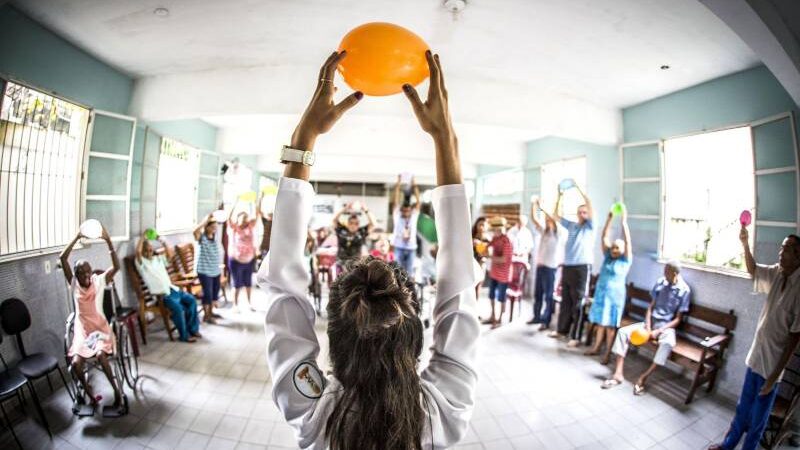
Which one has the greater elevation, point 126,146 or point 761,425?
point 126,146

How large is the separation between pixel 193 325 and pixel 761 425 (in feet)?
17.9

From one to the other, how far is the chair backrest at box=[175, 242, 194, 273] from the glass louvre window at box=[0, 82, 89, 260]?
188 cm

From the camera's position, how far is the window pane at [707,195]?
10.1 feet

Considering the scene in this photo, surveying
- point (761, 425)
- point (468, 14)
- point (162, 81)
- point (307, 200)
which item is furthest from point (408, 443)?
point (162, 81)

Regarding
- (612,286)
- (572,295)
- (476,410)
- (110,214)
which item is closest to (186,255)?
(110,214)

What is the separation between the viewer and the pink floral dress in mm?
2365

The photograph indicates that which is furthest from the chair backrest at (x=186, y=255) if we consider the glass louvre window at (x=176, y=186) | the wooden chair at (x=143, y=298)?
the wooden chair at (x=143, y=298)

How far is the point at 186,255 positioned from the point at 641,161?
681 centimetres

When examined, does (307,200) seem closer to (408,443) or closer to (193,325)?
(408,443)

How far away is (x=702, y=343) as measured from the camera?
111 inches

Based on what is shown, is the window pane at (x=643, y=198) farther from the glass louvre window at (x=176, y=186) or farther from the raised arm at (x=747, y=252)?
the glass louvre window at (x=176, y=186)

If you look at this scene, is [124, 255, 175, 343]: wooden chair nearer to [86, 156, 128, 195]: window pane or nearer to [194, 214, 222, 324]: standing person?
[194, 214, 222, 324]: standing person

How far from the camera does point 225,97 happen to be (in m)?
3.53

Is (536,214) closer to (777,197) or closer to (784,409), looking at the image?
(777,197)
